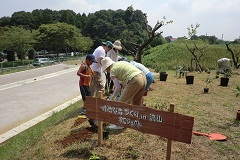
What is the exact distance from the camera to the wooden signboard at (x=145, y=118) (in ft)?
10.6

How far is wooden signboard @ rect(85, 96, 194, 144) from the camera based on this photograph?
10.6 ft

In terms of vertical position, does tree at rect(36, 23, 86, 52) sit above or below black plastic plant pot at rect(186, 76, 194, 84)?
above

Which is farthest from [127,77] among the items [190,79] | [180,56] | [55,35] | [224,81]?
[55,35]

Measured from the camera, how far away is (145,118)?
3531 millimetres

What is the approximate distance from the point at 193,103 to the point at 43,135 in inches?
184

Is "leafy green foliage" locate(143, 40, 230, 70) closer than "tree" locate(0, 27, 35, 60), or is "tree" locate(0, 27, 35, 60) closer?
"leafy green foliage" locate(143, 40, 230, 70)

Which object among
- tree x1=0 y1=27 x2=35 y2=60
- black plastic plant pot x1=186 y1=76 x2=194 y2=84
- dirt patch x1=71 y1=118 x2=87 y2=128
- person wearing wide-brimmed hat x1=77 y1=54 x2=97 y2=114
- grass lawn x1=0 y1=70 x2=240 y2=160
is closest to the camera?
grass lawn x1=0 y1=70 x2=240 y2=160

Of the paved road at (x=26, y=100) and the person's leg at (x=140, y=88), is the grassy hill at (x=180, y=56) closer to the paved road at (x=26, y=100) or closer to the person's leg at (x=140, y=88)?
the paved road at (x=26, y=100)

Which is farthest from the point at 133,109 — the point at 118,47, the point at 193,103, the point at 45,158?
the point at 193,103

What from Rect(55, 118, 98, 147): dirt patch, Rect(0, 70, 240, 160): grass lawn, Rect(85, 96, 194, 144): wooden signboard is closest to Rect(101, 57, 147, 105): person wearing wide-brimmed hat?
Rect(85, 96, 194, 144): wooden signboard

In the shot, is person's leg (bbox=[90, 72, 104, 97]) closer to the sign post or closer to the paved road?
the sign post

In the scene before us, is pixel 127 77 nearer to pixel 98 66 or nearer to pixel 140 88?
pixel 140 88

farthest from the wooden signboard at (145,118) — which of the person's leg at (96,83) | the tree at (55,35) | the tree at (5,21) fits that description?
the tree at (5,21)

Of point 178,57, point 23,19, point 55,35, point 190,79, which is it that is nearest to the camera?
point 190,79
